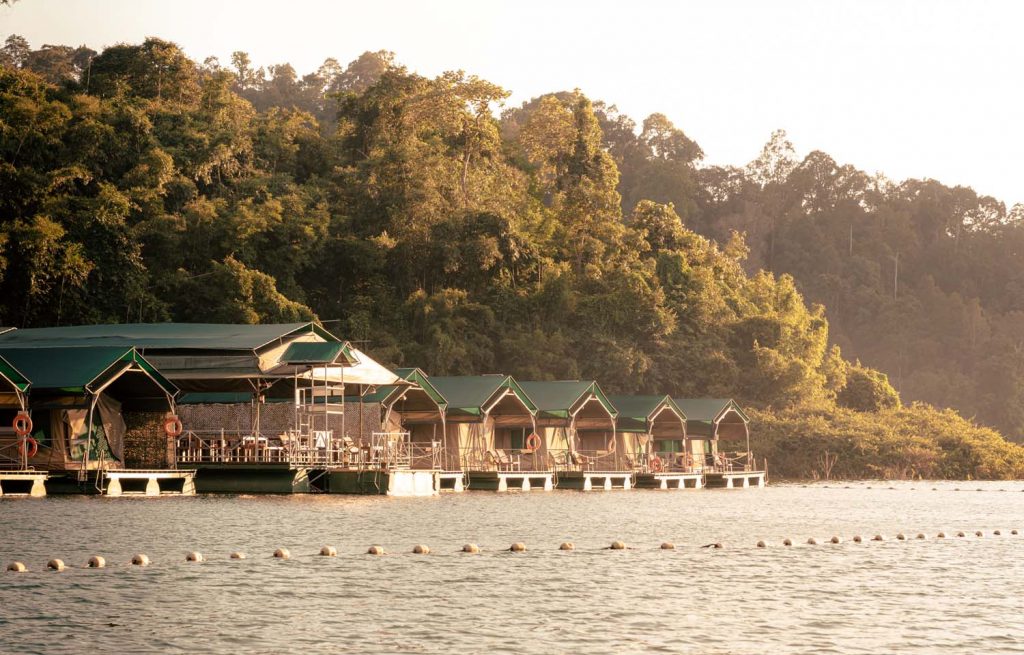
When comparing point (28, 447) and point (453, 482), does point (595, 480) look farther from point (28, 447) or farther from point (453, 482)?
point (28, 447)

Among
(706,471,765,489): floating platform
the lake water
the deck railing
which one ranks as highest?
the deck railing

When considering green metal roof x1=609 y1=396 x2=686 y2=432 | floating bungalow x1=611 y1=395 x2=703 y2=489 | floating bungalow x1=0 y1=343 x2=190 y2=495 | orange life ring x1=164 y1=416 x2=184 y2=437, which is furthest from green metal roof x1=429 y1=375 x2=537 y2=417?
orange life ring x1=164 y1=416 x2=184 y2=437

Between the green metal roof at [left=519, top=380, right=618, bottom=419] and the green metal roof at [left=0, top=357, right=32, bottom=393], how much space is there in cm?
2198

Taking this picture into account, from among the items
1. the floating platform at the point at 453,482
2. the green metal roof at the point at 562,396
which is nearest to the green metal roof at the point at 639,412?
the green metal roof at the point at 562,396

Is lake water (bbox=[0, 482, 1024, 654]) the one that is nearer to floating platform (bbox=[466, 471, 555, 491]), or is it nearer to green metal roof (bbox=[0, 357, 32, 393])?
green metal roof (bbox=[0, 357, 32, 393])

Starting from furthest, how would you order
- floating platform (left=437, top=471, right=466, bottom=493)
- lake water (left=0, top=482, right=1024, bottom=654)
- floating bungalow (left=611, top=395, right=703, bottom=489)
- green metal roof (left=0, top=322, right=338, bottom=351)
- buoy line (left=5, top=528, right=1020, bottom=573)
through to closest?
floating bungalow (left=611, top=395, right=703, bottom=489) → floating platform (left=437, top=471, right=466, bottom=493) → green metal roof (left=0, top=322, right=338, bottom=351) → buoy line (left=5, top=528, right=1020, bottom=573) → lake water (left=0, top=482, right=1024, bottom=654)

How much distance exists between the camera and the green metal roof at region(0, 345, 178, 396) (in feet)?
125

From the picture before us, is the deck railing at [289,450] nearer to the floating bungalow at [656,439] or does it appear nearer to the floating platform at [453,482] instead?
the floating platform at [453,482]

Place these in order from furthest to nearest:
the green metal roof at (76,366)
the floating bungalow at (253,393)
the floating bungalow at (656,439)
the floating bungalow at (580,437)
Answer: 1. the floating bungalow at (656,439)
2. the floating bungalow at (580,437)
3. the floating bungalow at (253,393)
4. the green metal roof at (76,366)

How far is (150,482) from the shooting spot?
3922cm

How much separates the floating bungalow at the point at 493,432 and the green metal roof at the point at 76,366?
12989mm

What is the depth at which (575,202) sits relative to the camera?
8525cm

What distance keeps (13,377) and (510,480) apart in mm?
19997

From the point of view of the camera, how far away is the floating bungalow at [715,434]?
61.3 meters
